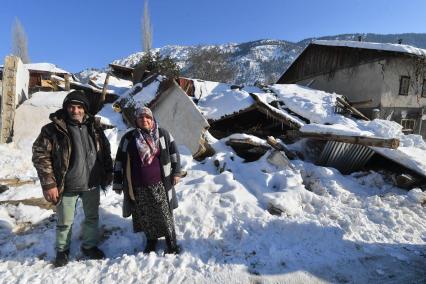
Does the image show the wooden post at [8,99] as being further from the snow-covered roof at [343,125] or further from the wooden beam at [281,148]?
the snow-covered roof at [343,125]

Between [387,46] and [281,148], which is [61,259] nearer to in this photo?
[281,148]

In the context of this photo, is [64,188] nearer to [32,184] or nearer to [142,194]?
[142,194]

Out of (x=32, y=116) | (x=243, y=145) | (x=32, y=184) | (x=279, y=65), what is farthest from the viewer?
(x=279, y=65)

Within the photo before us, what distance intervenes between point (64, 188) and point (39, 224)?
1592 millimetres

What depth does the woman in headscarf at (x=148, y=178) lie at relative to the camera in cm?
359

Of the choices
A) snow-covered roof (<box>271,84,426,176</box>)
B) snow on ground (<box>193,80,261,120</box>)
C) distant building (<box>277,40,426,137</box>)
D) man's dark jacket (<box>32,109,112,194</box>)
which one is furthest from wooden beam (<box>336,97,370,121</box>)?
man's dark jacket (<box>32,109,112,194</box>)

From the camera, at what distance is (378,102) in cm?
1548

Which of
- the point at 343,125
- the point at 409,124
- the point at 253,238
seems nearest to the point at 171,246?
the point at 253,238

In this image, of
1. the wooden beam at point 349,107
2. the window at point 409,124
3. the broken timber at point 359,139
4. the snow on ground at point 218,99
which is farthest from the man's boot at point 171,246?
the window at point 409,124

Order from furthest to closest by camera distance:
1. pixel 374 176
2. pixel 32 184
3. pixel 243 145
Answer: pixel 243 145
pixel 374 176
pixel 32 184

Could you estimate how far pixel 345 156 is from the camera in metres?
7.08

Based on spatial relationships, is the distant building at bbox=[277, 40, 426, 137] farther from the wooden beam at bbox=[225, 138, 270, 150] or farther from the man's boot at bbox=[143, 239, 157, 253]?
the man's boot at bbox=[143, 239, 157, 253]

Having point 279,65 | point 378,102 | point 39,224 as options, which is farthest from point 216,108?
point 279,65

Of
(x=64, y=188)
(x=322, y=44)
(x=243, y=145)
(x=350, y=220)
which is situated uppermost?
(x=322, y=44)
